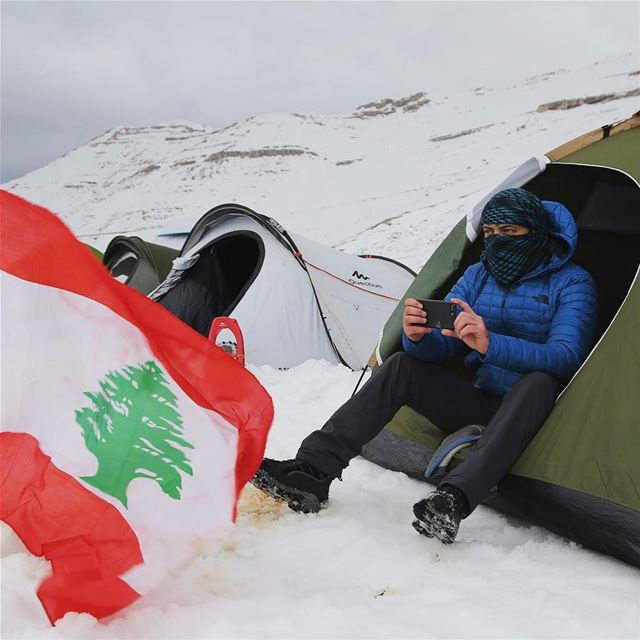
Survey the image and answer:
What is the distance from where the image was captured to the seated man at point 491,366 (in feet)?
6.95

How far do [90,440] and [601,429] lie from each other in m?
1.58

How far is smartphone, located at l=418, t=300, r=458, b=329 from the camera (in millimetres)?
2301

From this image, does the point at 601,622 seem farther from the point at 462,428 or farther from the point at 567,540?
the point at 462,428

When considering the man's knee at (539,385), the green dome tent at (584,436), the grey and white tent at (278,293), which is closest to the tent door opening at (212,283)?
the grey and white tent at (278,293)

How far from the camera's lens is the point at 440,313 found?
2.33 metres

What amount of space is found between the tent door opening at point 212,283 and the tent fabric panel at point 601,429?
351 cm

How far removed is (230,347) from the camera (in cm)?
468

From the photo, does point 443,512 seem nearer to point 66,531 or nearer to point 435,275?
point 66,531

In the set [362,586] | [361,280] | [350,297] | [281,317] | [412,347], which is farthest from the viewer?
[361,280]

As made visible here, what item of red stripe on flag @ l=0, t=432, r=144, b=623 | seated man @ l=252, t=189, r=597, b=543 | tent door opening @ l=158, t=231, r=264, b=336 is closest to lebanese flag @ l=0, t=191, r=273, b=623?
red stripe on flag @ l=0, t=432, r=144, b=623

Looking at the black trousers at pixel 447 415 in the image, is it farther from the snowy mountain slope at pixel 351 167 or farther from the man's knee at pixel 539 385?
the snowy mountain slope at pixel 351 167

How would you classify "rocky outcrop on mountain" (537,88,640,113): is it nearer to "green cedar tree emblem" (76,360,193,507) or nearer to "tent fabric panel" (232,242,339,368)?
"tent fabric panel" (232,242,339,368)

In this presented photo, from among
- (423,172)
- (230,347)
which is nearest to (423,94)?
(423,172)

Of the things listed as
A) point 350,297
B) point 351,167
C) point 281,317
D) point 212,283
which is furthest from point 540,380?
point 351,167
